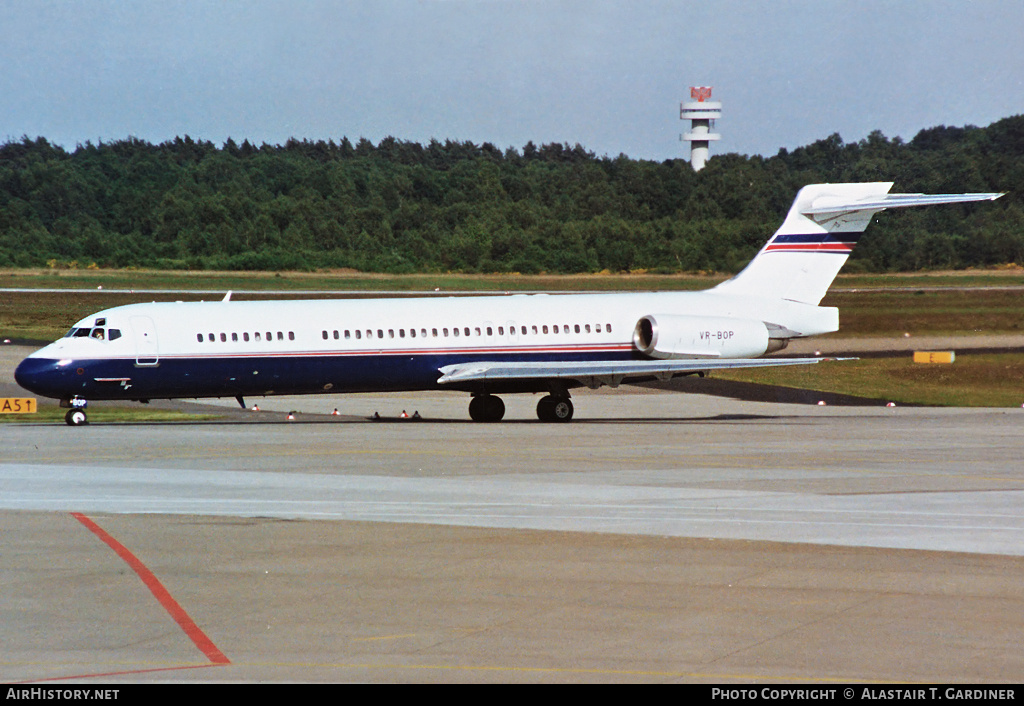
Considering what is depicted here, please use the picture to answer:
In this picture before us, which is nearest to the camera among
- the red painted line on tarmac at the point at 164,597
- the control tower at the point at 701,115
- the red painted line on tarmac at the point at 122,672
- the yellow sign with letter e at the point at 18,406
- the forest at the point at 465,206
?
the red painted line on tarmac at the point at 122,672

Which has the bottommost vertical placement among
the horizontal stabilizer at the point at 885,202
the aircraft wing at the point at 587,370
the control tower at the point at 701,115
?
the aircraft wing at the point at 587,370

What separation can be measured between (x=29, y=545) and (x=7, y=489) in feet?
16.0

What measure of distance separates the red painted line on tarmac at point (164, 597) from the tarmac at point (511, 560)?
0.05 meters

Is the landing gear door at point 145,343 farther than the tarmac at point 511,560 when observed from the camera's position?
Yes

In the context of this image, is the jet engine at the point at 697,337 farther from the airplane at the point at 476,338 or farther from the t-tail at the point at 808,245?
the t-tail at the point at 808,245

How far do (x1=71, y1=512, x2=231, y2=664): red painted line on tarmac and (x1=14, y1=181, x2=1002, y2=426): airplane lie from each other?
14.0 metres

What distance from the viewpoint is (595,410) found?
3656 cm

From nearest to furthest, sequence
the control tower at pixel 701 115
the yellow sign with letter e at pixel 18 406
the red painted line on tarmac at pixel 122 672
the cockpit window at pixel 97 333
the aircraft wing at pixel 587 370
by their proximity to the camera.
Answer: the red painted line on tarmac at pixel 122 672 < the cockpit window at pixel 97 333 < the aircraft wing at pixel 587 370 < the yellow sign with letter e at pixel 18 406 < the control tower at pixel 701 115

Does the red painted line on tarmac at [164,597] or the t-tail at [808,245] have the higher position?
the t-tail at [808,245]

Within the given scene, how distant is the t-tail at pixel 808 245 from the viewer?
34781 millimetres

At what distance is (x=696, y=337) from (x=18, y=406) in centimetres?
1782

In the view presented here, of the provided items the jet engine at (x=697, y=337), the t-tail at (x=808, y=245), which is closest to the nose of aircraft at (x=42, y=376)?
the jet engine at (x=697, y=337)

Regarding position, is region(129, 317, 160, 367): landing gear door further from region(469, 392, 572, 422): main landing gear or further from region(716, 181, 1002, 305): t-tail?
region(716, 181, 1002, 305): t-tail

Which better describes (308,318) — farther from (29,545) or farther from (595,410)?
(29,545)
